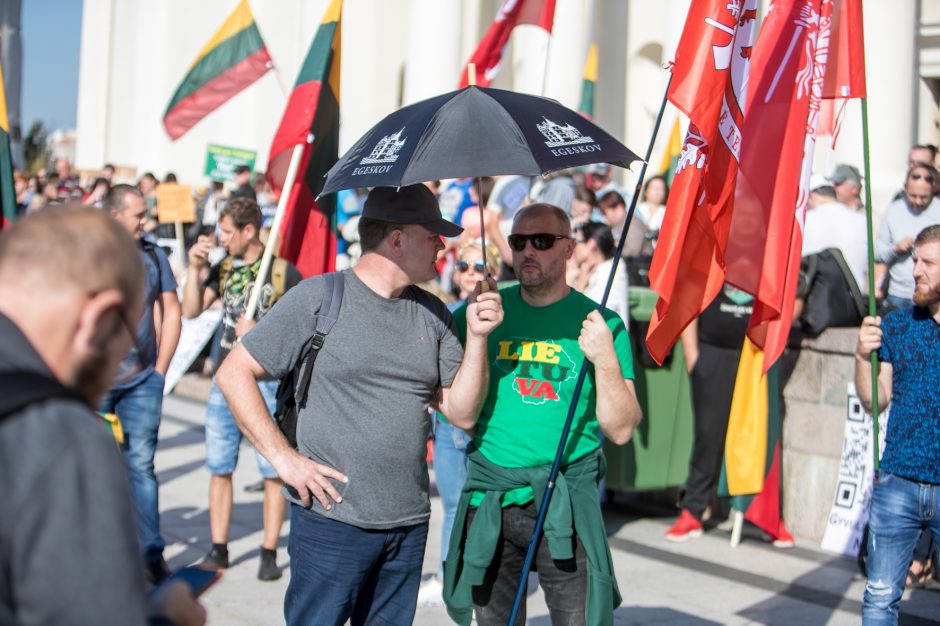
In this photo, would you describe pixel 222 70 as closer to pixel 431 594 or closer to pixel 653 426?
pixel 653 426

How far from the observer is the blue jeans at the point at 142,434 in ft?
19.8

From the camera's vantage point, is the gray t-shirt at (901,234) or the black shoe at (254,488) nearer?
the gray t-shirt at (901,234)

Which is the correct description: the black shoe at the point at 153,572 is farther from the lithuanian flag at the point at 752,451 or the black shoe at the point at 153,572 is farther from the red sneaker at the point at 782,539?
the red sneaker at the point at 782,539

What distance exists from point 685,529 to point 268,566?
9.57 ft

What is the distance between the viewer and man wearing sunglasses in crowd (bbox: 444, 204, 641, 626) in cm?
400

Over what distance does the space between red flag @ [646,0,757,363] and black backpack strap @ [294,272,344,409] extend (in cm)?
123

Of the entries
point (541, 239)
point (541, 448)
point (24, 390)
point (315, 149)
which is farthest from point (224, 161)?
point (24, 390)

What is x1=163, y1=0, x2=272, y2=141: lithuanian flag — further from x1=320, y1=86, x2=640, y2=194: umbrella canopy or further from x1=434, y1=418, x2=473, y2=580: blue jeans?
x1=320, y1=86, x2=640, y2=194: umbrella canopy

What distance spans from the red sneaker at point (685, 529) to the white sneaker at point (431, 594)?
2114 mm

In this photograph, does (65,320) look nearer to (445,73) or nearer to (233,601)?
(233,601)

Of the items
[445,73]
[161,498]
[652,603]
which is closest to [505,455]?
[652,603]

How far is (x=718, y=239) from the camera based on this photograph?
14.3ft

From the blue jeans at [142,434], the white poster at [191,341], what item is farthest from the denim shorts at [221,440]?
the white poster at [191,341]

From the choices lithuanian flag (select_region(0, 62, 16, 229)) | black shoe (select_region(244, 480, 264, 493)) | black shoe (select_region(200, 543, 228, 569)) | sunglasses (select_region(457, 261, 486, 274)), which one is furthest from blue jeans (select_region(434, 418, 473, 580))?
black shoe (select_region(244, 480, 264, 493))
